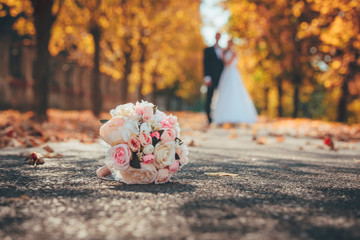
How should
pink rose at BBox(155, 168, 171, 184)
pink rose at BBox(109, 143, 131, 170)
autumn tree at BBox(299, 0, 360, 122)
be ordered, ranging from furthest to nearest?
autumn tree at BBox(299, 0, 360, 122) → pink rose at BBox(155, 168, 171, 184) → pink rose at BBox(109, 143, 131, 170)

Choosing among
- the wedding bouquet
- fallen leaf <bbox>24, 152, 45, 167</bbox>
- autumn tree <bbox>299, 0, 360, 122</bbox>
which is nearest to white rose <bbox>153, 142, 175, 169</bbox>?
the wedding bouquet

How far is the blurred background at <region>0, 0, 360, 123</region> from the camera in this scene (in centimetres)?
1095

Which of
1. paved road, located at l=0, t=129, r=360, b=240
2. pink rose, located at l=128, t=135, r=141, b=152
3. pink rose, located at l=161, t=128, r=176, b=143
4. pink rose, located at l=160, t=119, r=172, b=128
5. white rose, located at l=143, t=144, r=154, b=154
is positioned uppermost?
pink rose, located at l=160, t=119, r=172, b=128

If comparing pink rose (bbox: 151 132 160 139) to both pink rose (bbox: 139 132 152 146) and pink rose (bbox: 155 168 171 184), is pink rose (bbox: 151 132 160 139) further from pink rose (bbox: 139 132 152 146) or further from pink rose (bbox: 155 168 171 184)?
pink rose (bbox: 155 168 171 184)


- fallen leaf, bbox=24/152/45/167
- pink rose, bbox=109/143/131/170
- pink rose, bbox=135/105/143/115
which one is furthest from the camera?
fallen leaf, bbox=24/152/45/167

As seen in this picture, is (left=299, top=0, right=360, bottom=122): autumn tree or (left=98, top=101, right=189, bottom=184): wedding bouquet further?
(left=299, top=0, right=360, bottom=122): autumn tree

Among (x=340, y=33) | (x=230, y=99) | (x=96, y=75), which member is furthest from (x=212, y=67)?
(x=96, y=75)

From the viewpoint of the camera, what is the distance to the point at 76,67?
31438 mm

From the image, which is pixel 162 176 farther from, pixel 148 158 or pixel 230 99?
pixel 230 99

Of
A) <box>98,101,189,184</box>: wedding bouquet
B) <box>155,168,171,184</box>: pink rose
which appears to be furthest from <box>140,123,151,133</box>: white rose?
<box>155,168,171,184</box>: pink rose

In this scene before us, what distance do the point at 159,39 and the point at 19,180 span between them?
63.2 ft

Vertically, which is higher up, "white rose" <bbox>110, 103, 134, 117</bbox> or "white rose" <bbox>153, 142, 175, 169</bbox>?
"white rose" <bbox>110, 103, 134, 117</bbox>

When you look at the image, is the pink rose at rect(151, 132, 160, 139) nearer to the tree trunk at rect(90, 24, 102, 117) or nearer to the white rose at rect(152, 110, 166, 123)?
the white rose at rect(152, 110, 166, 123)

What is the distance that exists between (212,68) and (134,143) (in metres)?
9.24
